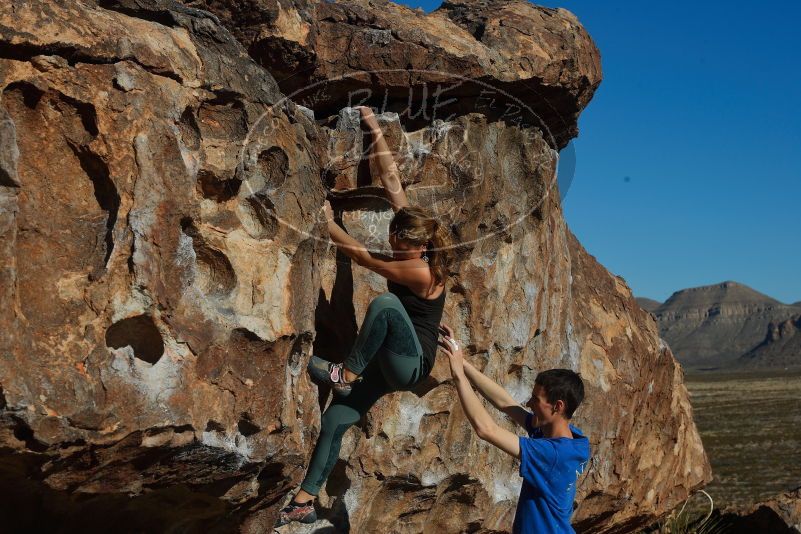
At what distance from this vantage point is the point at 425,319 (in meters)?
6.31

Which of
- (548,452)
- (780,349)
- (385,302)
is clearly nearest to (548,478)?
(548,452)

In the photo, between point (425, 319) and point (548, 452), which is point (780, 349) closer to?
point (425, 319)

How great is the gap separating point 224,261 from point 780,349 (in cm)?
15844

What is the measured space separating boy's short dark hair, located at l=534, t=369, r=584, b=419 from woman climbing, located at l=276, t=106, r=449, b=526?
46.3 inches

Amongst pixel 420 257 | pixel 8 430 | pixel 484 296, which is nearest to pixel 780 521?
pixel 484 296

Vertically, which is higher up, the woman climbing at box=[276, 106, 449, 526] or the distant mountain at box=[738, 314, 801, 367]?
the distant mountain at box=[738, 314, 801, 367]

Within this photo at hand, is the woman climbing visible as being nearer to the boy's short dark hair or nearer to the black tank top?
the black tank top

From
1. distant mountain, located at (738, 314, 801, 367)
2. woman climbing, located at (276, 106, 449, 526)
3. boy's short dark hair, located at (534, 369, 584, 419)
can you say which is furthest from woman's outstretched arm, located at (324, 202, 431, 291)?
distant mountain, located at (738, 314, 801, 367)

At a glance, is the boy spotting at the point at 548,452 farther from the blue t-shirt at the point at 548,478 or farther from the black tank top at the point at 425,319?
the black tank top at the point at 425,319

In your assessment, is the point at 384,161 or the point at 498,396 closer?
the point at 498,396

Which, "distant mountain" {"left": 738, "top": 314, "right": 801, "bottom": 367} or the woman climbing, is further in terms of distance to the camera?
"distant mountain" {"left": 738, "top": 314, "right": 801, "bottom": 367}

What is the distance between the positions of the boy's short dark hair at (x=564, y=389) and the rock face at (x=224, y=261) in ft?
5.52

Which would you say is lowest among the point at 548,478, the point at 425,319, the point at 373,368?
the point at 548,478

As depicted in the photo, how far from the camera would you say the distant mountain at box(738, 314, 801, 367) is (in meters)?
141
